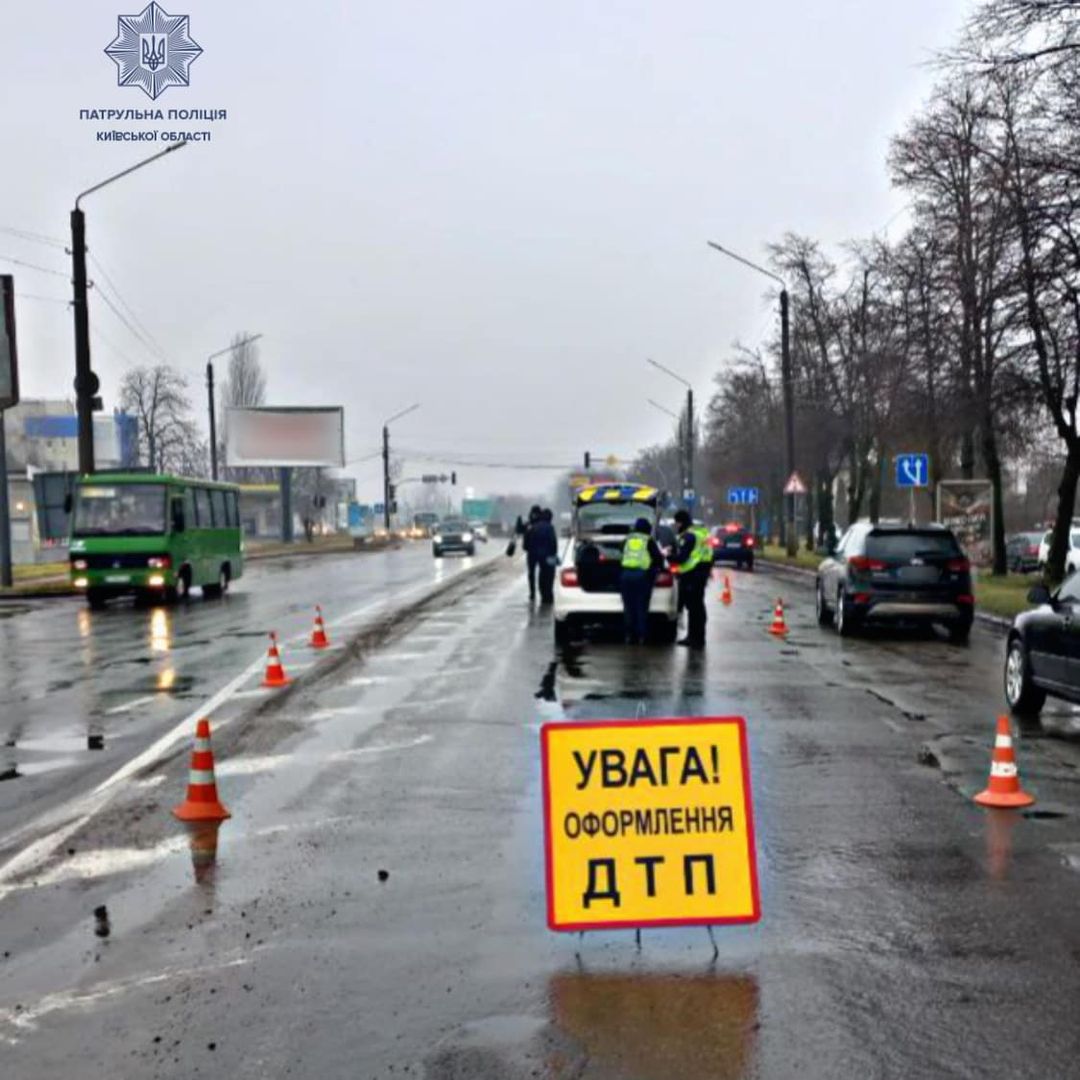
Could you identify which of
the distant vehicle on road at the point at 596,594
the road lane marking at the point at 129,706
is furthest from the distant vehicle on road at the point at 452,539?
the road lane marking at the point at 129,706

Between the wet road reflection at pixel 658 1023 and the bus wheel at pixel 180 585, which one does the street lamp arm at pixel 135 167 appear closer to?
the bus wheel at pixel 180 585

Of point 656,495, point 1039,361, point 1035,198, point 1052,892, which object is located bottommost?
point 1052,892

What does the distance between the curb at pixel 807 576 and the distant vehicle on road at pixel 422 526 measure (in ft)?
205

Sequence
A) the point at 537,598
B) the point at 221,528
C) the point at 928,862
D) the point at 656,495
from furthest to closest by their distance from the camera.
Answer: the point at 221,528 < the point at 537,598 < the point at 656,495 < the point at 928,862

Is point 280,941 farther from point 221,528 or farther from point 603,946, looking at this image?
point 221,528

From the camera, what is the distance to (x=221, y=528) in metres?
31.4

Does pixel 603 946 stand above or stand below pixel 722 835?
below

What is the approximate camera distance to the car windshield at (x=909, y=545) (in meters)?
17.9

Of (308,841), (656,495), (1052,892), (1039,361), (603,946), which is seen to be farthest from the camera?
(1039,361)

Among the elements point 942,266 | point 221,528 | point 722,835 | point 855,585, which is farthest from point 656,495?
point 722,835

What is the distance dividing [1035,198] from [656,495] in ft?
23.5

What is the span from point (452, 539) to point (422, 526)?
65447 millimetres

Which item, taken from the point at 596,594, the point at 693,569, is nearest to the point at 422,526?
the point at 596,594

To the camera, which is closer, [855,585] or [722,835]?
[722,835]
